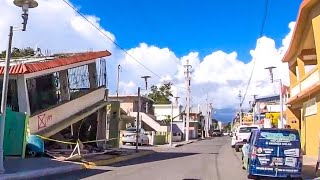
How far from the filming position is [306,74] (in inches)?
1156

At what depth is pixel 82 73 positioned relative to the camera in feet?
98.6

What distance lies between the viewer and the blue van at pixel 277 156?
1559 centimetres

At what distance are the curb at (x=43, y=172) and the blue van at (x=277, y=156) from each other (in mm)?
6968

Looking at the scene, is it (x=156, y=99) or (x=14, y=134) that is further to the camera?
(x=156, y=99)

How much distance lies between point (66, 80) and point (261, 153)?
15383 mm

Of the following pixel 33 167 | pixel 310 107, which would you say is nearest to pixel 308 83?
pixel 310 107

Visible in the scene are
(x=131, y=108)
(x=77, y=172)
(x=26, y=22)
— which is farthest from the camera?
(x=131, y=108)

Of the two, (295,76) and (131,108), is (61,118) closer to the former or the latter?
(295,76)

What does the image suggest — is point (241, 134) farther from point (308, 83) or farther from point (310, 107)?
point (308, 83)

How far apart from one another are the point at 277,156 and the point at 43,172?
8067mm

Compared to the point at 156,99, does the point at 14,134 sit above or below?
below

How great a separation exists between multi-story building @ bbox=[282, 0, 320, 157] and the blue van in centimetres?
906

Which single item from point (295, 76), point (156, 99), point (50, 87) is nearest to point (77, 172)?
point (50, 87)

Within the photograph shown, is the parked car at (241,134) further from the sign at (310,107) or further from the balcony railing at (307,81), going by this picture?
the sign at (310,107)
